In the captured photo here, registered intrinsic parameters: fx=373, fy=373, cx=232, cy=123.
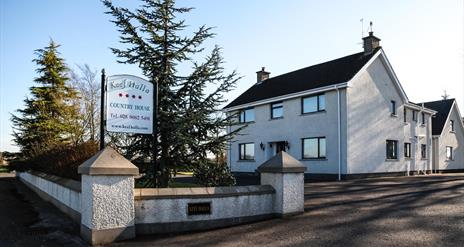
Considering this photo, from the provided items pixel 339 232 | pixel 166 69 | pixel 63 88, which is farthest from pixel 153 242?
pixel 63 88

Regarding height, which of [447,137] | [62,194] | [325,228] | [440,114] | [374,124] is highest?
[440,114]

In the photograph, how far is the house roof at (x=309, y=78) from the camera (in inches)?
892

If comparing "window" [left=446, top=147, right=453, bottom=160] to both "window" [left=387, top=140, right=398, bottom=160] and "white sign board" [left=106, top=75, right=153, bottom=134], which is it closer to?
"window" [left=387, top=140, right=398, bottom=160]

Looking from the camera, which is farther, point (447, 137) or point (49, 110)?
point (447, 137)

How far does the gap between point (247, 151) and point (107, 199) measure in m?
21.3

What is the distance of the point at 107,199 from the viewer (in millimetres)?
7105

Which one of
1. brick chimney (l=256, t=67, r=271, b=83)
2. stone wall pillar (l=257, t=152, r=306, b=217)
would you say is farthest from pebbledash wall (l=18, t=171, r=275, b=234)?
brick chimney (l=256, t=67, r=271, b=83)

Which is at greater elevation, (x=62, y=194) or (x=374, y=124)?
(x=374, y=124)

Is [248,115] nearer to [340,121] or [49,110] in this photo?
[340,121]

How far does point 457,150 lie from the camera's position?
34469 mm

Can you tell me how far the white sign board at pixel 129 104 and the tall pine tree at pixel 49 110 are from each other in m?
18.3

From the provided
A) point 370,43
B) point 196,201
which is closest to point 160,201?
point 196,201

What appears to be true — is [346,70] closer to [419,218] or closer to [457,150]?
[419,218]

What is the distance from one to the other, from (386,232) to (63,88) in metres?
26.5
